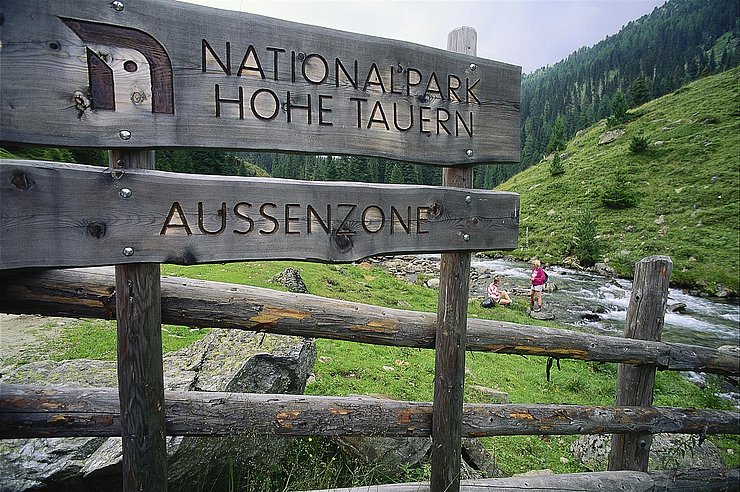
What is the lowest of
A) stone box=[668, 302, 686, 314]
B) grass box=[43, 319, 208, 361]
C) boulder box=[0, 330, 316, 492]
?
stone box=[668, 302, 686, 314]

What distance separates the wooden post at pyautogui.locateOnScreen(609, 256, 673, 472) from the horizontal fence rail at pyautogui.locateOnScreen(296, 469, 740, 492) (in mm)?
202

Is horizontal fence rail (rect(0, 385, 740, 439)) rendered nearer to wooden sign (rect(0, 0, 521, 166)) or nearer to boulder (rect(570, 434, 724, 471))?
wooden sign (rect(0, 0, 521, 166))

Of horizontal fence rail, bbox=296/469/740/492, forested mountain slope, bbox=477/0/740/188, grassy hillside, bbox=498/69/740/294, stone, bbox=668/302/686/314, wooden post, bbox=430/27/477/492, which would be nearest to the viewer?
wooden post, bbox=430/27/477/492

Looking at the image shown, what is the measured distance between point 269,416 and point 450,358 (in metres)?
1.28

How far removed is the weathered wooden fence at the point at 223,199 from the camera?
1.85 meters

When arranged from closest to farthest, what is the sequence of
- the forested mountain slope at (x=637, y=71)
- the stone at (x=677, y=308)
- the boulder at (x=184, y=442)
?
the boulder at (x=184, y=442)
the stone at (x=677, y=308)
the forested mountain slope at (x=637, y=71)

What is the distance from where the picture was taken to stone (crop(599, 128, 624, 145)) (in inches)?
2243

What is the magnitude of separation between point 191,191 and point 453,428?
231 centimetres

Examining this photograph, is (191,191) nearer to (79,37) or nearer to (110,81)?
(110,81)

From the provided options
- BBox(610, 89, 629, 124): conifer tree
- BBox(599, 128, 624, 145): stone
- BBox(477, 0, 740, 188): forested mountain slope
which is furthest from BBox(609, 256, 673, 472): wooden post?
BBox(477, 0, 740, 188): forested mountain slope

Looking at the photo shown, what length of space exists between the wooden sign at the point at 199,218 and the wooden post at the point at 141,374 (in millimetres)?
190

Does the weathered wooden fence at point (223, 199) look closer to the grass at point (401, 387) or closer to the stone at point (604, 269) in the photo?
the grass at point (401, 387)

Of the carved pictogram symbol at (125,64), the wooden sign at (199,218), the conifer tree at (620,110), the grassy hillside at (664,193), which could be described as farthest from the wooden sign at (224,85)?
the conifer tree at (620,110)

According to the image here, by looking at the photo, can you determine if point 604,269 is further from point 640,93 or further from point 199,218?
point 640,93
